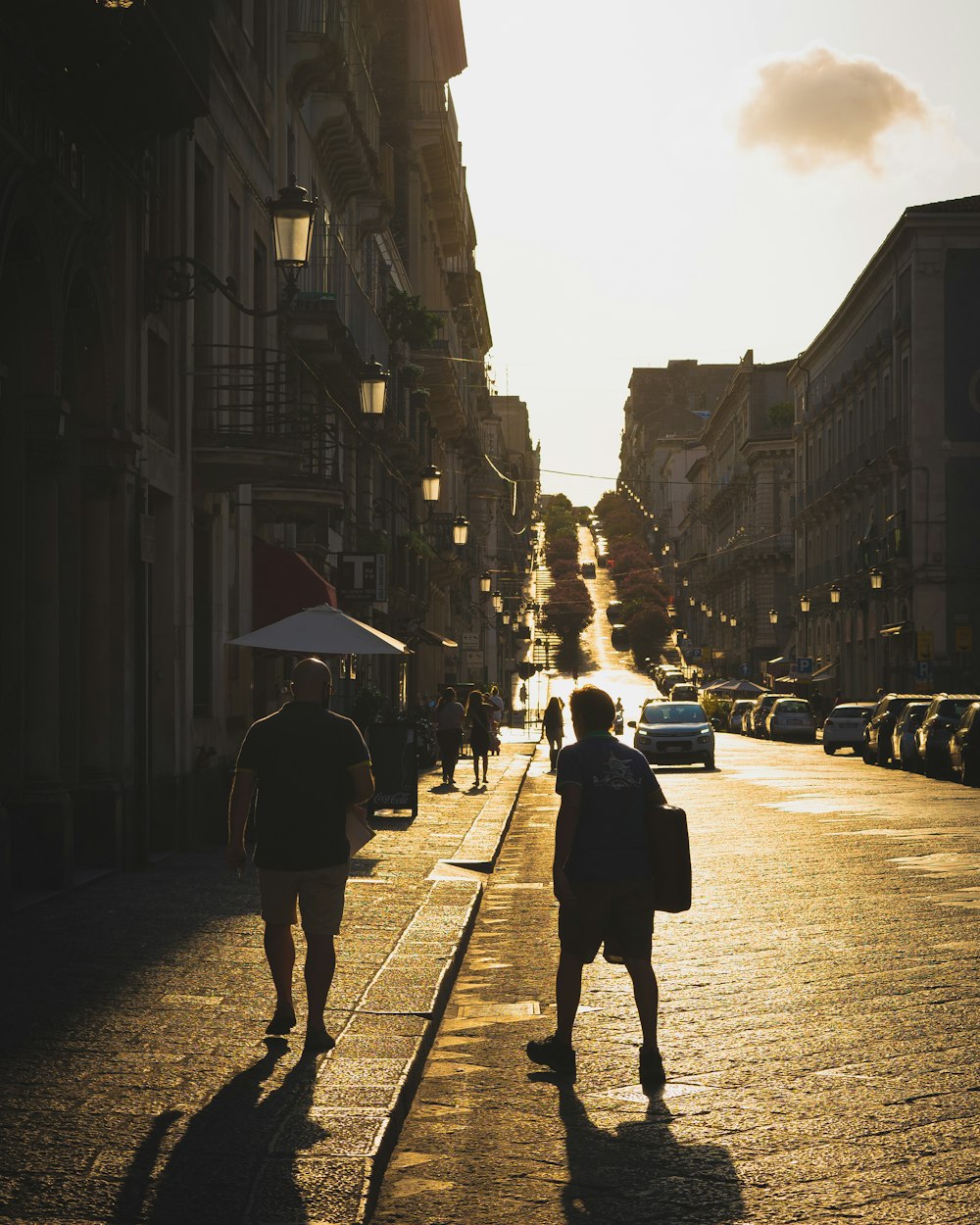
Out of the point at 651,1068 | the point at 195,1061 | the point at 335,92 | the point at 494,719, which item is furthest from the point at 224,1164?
the point at 494,719

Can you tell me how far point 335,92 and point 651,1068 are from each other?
2292cm

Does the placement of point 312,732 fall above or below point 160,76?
below

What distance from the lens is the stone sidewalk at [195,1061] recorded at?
542cm

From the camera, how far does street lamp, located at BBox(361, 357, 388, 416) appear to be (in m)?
26.1

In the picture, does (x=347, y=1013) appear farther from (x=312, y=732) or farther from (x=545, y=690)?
(x=545, y=690)

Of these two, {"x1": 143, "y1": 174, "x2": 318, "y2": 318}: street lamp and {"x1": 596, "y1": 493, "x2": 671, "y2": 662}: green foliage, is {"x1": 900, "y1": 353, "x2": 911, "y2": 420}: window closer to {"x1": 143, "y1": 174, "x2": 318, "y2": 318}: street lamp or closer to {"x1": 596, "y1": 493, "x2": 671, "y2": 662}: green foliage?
{"x1": 143, "y1": 174, "x2": 318, "y2": 318}: street lamp

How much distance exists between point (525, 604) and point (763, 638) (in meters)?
26.6

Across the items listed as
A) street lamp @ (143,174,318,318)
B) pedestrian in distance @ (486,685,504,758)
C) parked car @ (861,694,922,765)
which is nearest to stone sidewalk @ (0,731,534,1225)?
street lamp @ (143,174,318,318)

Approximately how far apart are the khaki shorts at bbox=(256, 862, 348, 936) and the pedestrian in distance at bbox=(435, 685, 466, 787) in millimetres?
22608

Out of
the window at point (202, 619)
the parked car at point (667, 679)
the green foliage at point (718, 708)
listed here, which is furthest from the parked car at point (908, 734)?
the parked car at point (667, 679)

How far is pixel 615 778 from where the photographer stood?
7703 mm

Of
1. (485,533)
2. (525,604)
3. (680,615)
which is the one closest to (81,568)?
(485,533)

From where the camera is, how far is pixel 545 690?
104m

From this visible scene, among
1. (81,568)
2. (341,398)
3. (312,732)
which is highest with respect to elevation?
(341,398)
